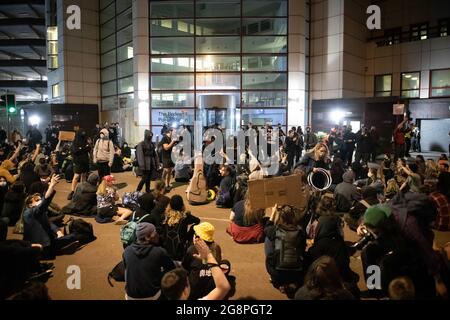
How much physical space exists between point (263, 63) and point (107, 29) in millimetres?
12389

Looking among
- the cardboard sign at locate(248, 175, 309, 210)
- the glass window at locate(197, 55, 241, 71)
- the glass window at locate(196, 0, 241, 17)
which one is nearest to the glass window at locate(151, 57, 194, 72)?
the glass window at locate(197, 55, 241, 71)

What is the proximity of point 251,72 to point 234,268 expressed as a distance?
17.1 meters

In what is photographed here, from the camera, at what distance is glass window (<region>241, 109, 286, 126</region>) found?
824 inches

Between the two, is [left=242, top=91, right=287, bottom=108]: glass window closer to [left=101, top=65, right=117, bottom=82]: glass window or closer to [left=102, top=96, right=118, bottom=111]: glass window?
[left=101, top=65, right=117, bottom=82]: glass window

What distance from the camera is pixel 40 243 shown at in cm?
551

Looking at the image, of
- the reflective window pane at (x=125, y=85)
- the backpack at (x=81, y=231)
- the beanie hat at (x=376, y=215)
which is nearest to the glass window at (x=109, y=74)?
the reflective window pane at (x=125, y=85)

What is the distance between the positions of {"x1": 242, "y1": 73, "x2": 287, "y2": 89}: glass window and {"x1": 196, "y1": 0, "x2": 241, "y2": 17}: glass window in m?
3.73

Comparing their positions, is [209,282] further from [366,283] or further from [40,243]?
[40,243]

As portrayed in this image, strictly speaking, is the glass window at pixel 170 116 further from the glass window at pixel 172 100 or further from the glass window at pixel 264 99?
the glass window at pixel 264 99

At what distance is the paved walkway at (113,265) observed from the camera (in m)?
4.58

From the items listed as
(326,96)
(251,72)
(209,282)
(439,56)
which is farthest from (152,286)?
(439,56)

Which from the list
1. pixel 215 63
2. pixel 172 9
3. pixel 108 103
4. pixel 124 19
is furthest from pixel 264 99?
pixel 108 103
